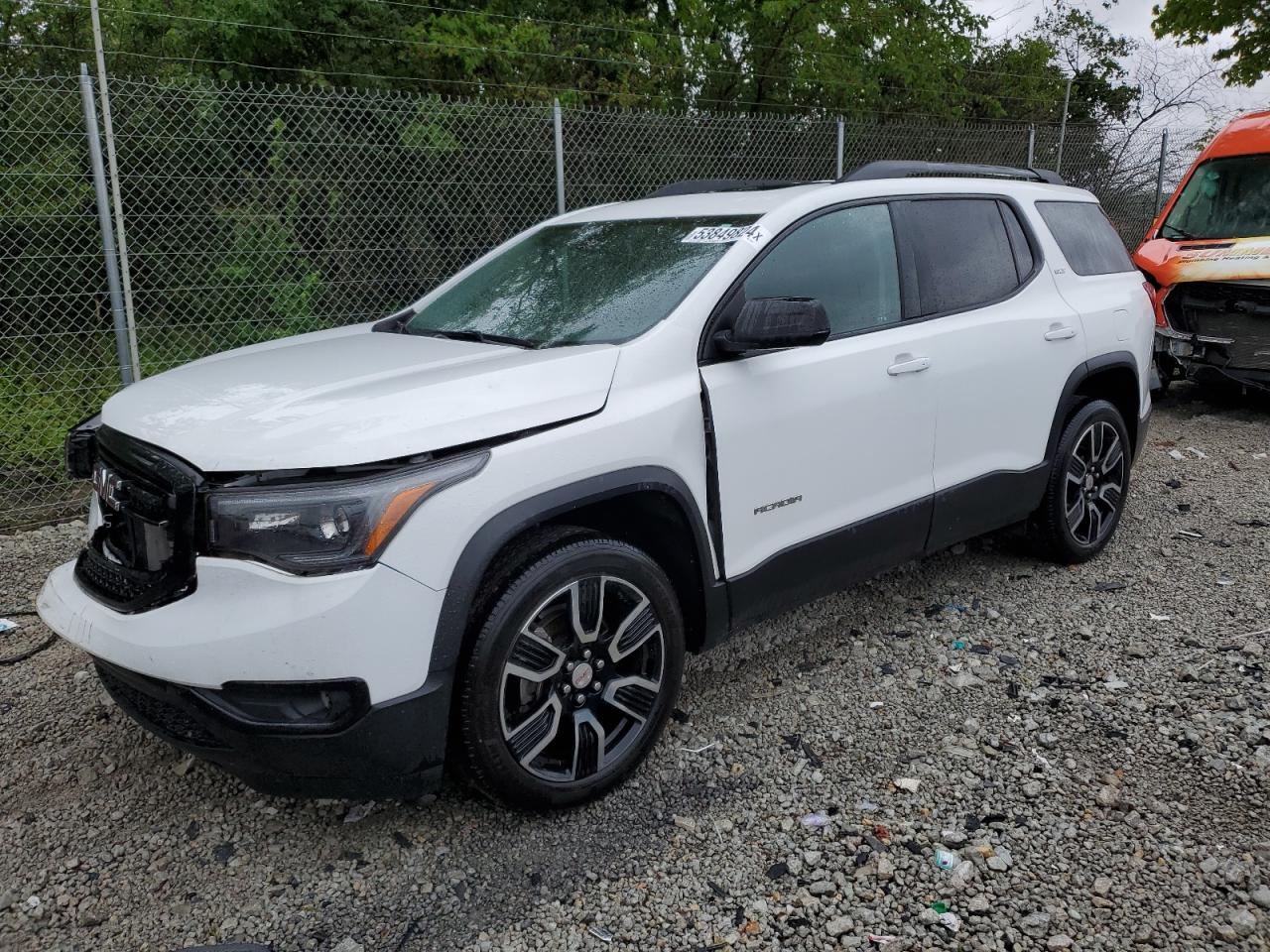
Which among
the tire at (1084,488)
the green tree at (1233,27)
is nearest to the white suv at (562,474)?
the tire at (1084,488)

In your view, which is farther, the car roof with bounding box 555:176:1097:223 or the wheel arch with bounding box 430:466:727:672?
the car roof with bounding box 555:176:1097:223

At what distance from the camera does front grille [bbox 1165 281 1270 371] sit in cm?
726

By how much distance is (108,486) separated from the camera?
109 inches

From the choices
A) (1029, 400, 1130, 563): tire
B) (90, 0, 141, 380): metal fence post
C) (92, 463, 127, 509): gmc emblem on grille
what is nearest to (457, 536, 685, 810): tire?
(92, 463, 127, 509): gmc emblem on grille

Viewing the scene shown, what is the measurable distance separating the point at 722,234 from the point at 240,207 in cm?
437

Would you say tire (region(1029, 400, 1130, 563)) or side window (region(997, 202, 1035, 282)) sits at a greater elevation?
side window (region(997, 202, 1035, 282))

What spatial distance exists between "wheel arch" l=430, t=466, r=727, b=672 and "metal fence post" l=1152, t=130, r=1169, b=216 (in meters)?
11.9

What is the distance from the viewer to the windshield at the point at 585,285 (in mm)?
3221

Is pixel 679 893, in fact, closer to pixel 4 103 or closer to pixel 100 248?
pixel 100 248

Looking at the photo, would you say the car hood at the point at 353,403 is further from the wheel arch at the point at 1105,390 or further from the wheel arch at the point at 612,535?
the wheel arch at the point at 1105,390

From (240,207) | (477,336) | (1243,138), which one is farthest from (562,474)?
(1243,138)

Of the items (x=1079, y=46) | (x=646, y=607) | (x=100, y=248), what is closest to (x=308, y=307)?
(x=100, y=248)

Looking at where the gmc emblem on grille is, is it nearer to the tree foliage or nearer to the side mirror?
the side mirror

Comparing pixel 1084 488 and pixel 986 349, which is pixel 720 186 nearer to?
pixel 986 349
